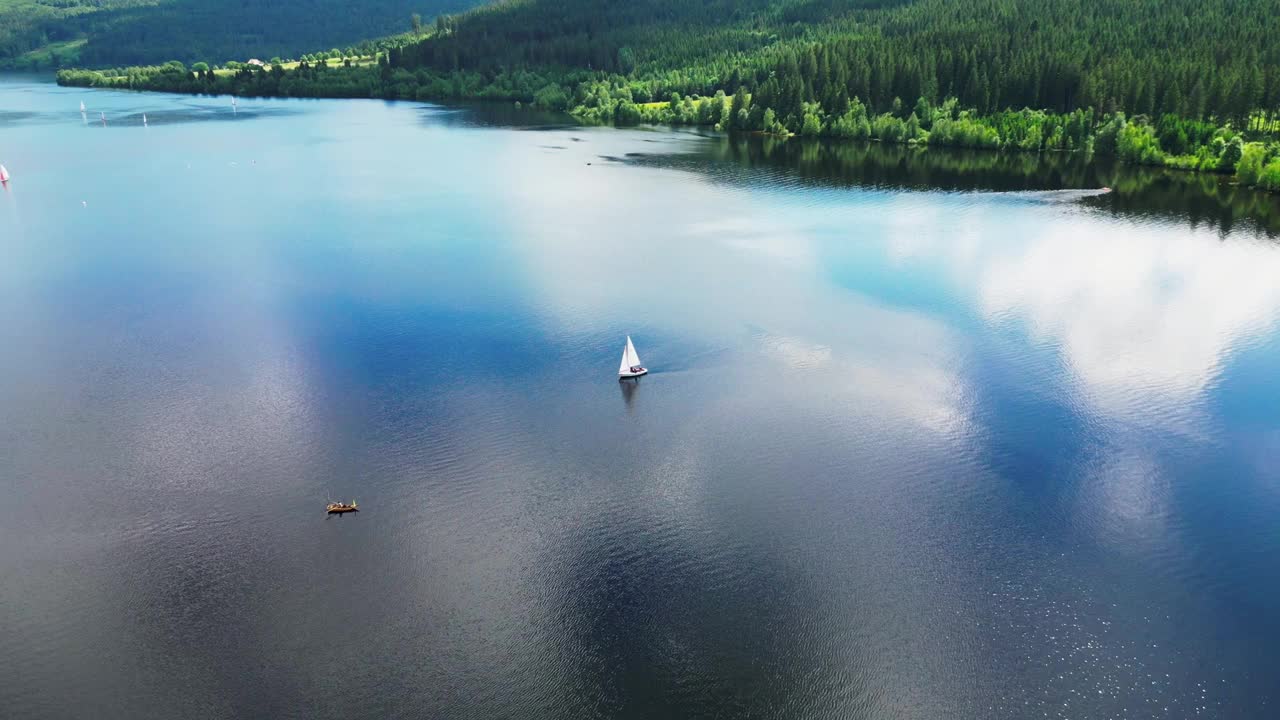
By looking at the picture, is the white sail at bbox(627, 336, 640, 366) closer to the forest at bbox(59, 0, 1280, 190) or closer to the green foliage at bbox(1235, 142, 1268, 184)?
the forest at bbox(59, 0, 1280, 190)

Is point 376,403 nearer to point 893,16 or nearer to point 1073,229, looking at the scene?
point 1073,229

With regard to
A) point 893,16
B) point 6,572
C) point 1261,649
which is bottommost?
point 1261,649

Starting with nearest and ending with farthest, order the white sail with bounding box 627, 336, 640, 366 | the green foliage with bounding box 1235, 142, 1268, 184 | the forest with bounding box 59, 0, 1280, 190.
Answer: the white sail with bounding box 627, 336, 640, 366 < the green foliage with bounding box 1235, 142, 1268, 184 < the forest with bounding box 59, 0, 1280, 190

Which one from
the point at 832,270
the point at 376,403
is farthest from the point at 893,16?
the point at 376,403

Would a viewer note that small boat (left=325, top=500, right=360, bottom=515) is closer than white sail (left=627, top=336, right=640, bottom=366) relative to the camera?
Yes

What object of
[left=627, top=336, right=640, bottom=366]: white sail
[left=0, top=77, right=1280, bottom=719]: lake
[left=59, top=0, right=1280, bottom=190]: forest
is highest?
[left=59, top=0, right=1280, bottom=190]: forest

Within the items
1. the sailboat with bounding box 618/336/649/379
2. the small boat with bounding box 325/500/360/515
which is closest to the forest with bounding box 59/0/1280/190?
the sailboat with bounding box 618/336/649/379

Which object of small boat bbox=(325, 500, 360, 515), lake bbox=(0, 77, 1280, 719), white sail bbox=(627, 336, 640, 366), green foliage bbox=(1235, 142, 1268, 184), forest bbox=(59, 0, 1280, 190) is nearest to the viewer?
lake bbox=(0, 77, 1280, 719)

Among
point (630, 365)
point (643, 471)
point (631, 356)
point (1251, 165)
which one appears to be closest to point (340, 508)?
Result: point (643, 471)

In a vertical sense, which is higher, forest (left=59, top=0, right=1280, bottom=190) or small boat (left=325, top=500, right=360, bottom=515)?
forest (left=59, top=0, right=1280, bottom=190)
